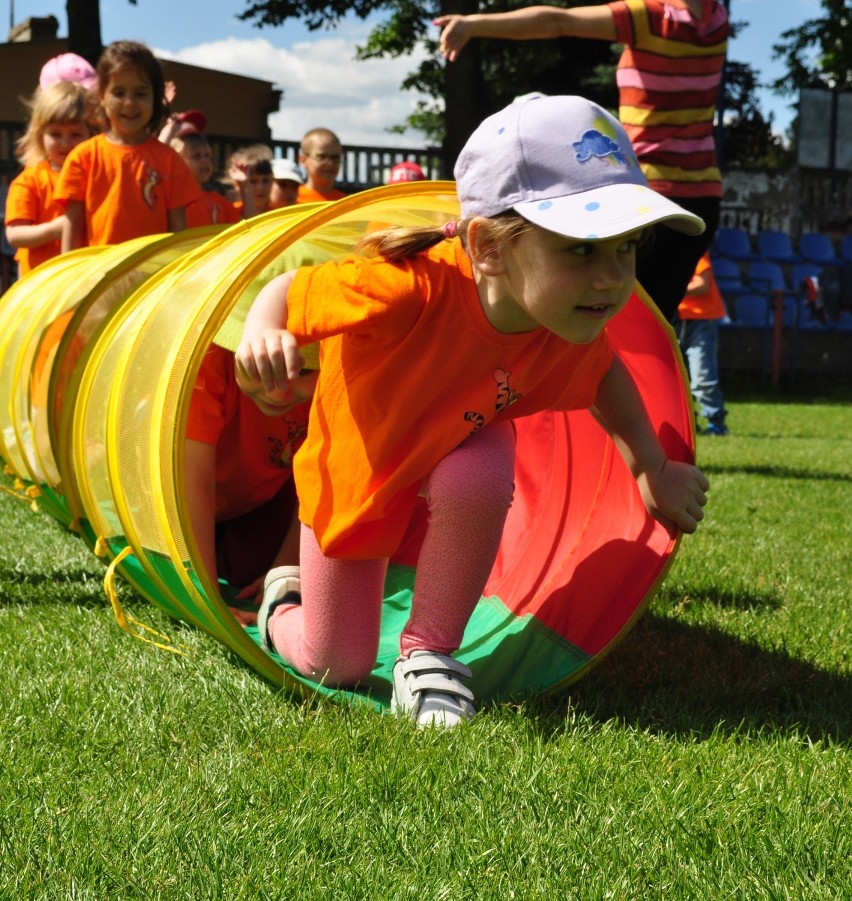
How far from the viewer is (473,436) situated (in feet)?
9.12

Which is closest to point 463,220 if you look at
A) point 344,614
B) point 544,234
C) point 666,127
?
point 544,234

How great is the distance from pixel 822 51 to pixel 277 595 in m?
32.6

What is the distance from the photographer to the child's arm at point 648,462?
2.84m

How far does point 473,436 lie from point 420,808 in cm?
94

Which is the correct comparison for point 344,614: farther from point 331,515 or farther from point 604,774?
point 604,774

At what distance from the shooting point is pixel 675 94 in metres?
4.42

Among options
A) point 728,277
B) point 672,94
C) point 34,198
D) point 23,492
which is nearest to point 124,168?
point 34,198

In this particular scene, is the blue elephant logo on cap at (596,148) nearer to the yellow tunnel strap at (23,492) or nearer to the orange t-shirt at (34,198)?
the yellow tunnel strap at (23,492)

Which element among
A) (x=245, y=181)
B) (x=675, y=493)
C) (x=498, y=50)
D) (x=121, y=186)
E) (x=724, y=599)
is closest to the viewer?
(x=675, y=493)

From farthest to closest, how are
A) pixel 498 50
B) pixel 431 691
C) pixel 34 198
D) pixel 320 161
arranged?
pixel 498 50
pixel 320 161
pixel 34 198
pixel 431 691

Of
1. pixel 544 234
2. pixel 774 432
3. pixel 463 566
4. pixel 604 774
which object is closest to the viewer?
pixel 604 774

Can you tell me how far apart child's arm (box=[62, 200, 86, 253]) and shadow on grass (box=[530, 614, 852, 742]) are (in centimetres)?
341

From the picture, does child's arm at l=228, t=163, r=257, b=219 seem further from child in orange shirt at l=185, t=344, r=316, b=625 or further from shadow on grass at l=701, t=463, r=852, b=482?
child in orange shirt at l=185, t=344, r=316, b=625

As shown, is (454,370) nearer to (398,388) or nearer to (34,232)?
(398,388)
